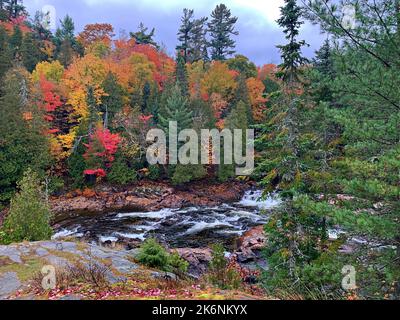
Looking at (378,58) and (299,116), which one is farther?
(299,116)

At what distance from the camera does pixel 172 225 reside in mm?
25516

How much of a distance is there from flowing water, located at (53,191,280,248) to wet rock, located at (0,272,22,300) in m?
13.1

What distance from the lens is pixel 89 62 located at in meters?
41.8

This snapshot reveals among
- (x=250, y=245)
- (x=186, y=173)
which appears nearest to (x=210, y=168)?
(x=186, y=173)

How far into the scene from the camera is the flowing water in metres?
22.1

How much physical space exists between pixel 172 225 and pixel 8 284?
18135mm

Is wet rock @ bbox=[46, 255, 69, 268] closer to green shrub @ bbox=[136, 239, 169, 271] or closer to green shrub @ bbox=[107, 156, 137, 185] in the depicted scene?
green shrub @ bbox=[136, 239, 169, 271]

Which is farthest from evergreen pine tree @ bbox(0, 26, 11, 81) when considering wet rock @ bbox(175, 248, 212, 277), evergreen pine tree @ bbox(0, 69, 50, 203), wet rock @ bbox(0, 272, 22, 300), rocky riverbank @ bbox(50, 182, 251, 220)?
wet rock @ bbox(0, 272, 22, 300)

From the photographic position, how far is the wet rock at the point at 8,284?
7227 mm

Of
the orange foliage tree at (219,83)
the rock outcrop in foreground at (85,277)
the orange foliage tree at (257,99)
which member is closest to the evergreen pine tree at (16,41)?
the orange foliage tree at (219,83)

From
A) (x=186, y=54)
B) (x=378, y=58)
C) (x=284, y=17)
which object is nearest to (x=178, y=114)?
(x=284, y=17)

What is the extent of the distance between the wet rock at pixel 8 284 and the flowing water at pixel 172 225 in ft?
43.0

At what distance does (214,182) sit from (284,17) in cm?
2545

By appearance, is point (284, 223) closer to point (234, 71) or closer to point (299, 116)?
point (299, 116)
